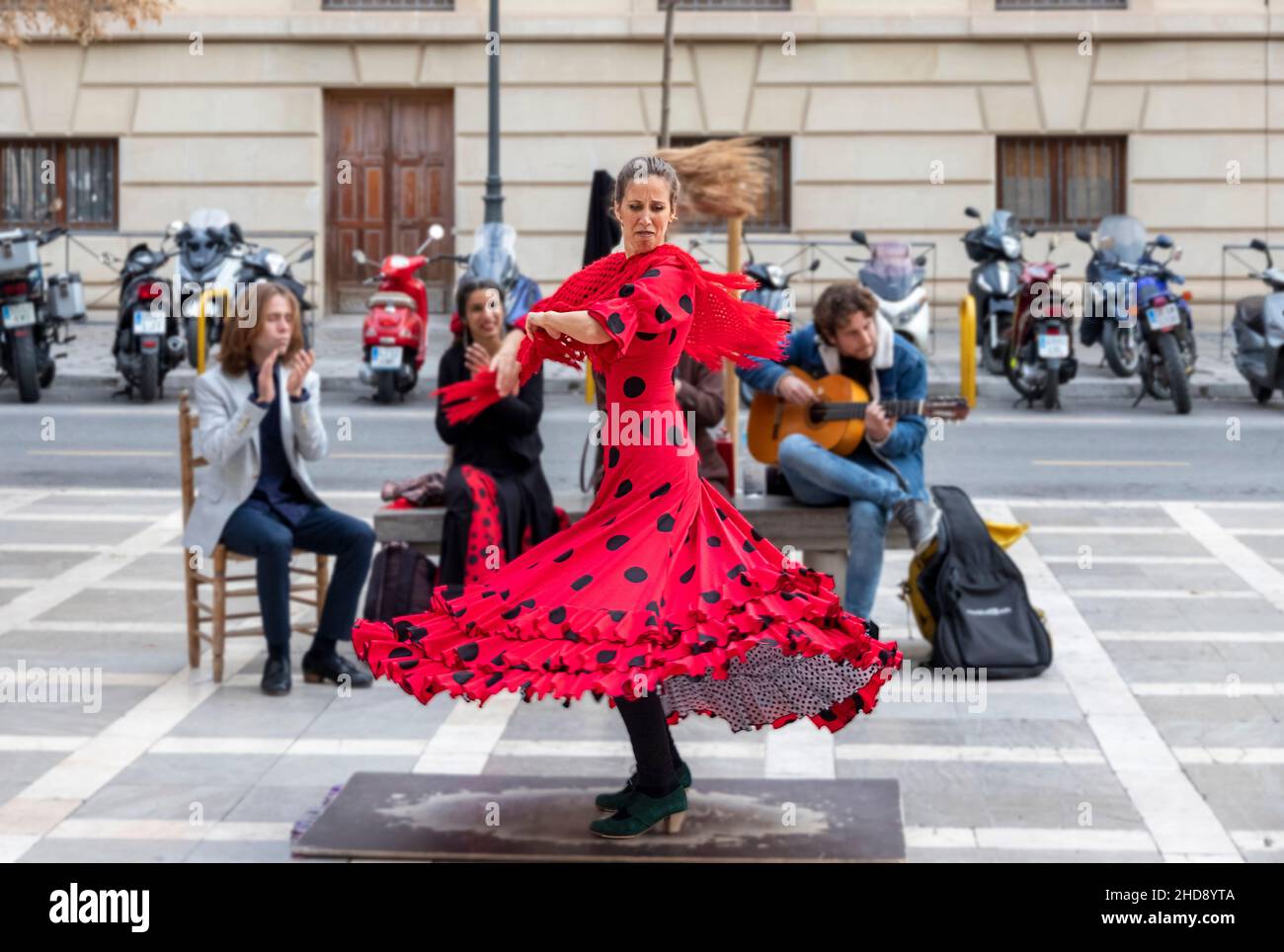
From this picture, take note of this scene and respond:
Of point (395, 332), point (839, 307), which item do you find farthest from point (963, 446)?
point (839, 307)

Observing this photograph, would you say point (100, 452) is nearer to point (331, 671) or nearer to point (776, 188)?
point (331, 671)

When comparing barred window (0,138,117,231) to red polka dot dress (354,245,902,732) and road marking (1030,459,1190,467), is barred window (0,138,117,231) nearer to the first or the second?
road marking (1030,459,1190,467)

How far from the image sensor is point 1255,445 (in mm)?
15102

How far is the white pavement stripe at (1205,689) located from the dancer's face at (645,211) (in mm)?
3132

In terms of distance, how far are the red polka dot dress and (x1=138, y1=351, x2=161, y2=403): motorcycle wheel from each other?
42.2 ft

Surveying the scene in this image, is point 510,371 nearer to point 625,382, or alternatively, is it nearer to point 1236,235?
point 625,382

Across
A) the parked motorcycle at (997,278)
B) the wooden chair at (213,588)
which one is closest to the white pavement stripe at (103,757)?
the wooden chair at (213,588)

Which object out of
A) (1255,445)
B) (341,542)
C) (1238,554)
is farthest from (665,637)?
(1255,445)

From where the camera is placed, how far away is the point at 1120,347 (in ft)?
62.3

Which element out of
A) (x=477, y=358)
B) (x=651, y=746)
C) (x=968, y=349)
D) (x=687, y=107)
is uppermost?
(x=687, y=107)

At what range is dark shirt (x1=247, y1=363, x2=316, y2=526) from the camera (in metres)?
7.86

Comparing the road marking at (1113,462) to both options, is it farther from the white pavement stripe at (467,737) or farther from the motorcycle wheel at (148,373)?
the motorcycle wheel at (148,373)

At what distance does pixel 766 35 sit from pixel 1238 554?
49.6 feet

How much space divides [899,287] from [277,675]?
11.8 meters
